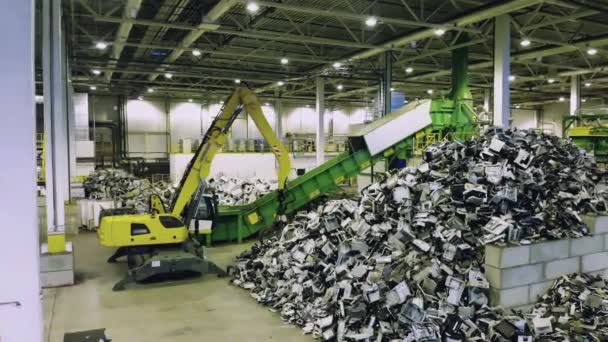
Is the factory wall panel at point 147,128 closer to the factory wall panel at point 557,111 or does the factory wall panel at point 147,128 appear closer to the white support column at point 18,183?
the white support column at point 18,183

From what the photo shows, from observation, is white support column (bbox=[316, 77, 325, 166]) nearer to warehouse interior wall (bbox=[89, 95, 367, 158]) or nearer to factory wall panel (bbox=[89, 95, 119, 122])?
warehouse interior wall (bbox=[89, 95, 367, 158])

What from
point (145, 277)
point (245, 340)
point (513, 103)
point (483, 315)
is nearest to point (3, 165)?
point (245, 340)

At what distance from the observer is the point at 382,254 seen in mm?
6609

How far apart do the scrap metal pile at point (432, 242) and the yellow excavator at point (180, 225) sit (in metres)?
1.10

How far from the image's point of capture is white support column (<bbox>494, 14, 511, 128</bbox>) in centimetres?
1086

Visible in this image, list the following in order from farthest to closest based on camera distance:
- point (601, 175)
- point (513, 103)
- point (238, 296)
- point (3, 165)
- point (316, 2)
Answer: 1. point (513, 103)
2. point (316, 2)
3. point (601, 175)
4. point (238, 296)
5. point (3, 165)

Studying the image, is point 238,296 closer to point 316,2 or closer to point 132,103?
point 316,2

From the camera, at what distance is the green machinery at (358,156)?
410 inches

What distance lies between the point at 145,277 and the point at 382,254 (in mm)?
4016

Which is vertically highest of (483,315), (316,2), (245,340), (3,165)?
(316,2)

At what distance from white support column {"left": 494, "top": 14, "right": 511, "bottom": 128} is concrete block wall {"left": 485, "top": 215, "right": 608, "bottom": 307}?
5033 mm

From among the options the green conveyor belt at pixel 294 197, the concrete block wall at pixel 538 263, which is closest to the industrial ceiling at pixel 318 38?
the green conveyor belt at pixel 294 197

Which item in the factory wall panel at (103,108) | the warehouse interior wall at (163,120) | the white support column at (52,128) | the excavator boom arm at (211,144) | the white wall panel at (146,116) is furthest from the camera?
the white wall panel at (146,116)

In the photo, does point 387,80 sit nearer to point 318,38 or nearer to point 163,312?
point 318,38
